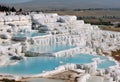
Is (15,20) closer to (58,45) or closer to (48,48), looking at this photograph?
(58,45)

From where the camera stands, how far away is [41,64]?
19.4 meters

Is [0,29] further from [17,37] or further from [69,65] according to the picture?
[69,65]

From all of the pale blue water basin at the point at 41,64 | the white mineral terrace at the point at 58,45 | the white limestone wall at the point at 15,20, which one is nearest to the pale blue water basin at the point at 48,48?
the white mineral terrace at the point at 58,45

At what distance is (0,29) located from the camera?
1005 inches

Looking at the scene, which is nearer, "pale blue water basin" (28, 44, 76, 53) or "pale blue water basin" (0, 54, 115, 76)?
"pale blue water basin" (0, 54, 115, 76)

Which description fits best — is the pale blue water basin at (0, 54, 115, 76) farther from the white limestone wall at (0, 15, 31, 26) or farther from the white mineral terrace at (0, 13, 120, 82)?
the white limestone wall at (0, 15, 31, 26)

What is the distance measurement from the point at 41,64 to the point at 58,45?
5.65m

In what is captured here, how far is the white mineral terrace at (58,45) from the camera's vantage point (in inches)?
760

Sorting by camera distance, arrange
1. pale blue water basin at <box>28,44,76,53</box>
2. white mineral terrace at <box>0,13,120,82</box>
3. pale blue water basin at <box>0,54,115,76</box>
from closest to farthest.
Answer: pale blue water basin at <box>0,54,115,76</box> → white mineral terrace at <box>0,13,120,82</box> → pale blue water basin at <box>28,44,76,53</box>

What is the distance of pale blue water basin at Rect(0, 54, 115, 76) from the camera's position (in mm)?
18105

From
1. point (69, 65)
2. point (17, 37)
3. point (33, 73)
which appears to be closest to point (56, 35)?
point (17, 37)

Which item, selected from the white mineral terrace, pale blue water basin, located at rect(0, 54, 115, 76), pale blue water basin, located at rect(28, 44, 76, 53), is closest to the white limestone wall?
the white mineral terrace

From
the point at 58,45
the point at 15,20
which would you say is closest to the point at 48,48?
the point at 58,45

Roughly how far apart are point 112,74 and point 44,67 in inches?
131
